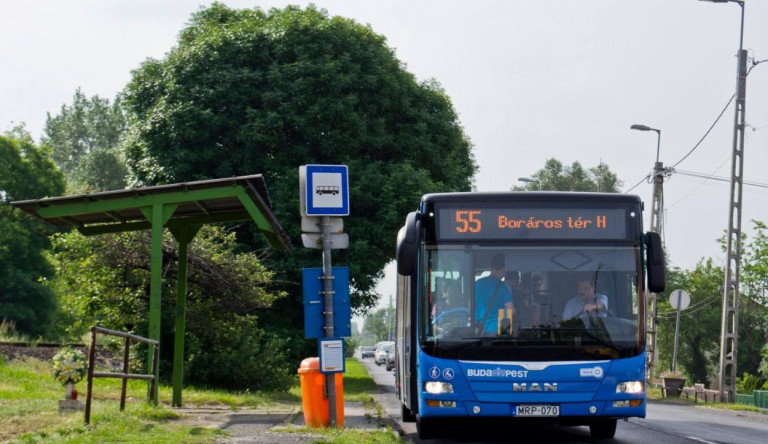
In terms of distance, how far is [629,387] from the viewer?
12.8 metres

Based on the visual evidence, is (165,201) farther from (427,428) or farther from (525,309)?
(525,309)

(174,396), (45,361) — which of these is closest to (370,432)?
(174,396)

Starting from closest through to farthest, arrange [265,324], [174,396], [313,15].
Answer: [174,396] < [265,324] < [313,15]

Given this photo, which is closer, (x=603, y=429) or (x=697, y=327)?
(x=603, y=429)

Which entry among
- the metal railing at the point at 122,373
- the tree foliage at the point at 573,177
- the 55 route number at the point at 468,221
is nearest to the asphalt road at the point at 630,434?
the 55 route number at the point at 468,221

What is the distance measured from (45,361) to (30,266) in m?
37.4

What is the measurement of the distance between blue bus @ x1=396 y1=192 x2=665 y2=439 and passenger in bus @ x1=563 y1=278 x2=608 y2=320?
13 millimetres

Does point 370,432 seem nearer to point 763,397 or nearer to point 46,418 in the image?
point 46,418

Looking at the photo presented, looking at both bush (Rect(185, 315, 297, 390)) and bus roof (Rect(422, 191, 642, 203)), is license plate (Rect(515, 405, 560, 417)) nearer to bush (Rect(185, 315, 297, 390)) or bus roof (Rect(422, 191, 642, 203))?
bus roof (Rect(422, 191, 642, 203))

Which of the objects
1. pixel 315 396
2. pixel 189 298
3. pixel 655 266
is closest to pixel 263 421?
pixel 315 396

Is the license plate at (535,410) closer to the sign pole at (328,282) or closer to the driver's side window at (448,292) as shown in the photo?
the driver's side window at (448,292)

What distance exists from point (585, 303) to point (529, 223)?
3.70ft

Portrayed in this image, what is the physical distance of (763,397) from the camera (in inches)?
1736

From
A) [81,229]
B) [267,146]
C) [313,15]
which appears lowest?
[81,229]
